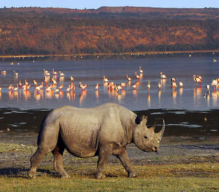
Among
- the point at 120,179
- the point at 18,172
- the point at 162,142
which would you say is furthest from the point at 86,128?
the point at 162,142

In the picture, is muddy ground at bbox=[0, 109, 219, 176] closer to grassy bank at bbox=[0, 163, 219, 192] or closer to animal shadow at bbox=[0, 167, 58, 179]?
animal shadow at bbox=[0, 167, 58, 179]

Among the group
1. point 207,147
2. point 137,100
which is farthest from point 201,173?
point 137,100

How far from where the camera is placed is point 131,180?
1326 cm

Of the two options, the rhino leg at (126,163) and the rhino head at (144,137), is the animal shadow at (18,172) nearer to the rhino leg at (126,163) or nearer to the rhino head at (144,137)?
the rhino leg at (126,163)

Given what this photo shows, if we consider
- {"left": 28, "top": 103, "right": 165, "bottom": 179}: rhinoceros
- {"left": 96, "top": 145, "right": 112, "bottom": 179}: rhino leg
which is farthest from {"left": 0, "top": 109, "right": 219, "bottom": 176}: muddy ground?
{"left": 96, "top": 145, "right": 112, "bottom": 179}: rhino leg

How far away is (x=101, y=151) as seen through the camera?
13.7 metres

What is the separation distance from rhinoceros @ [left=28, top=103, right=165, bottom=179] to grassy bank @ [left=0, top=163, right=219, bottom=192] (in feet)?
1.64

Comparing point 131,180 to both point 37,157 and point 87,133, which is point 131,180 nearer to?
point 87,133

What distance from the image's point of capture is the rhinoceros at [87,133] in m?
13.6

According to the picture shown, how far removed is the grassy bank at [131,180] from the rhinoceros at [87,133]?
1.64 ft

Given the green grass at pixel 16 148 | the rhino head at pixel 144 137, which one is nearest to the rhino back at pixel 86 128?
the rhino head at pixel 144 137

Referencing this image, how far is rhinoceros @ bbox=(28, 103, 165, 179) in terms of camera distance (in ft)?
44.8

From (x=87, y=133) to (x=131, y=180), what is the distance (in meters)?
1.55

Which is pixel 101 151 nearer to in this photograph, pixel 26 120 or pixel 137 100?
pixel 26 120
